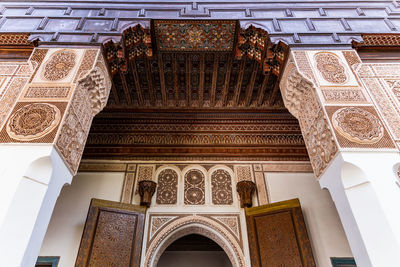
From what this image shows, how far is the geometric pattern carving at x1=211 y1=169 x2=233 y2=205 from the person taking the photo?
3014mm

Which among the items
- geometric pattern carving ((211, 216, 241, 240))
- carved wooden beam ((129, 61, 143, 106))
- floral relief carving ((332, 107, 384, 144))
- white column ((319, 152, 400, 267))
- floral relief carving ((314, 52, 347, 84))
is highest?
carved wooden beam ((129, 61, 143, 106))

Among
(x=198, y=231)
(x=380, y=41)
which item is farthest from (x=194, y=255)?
(x=380, y=41)

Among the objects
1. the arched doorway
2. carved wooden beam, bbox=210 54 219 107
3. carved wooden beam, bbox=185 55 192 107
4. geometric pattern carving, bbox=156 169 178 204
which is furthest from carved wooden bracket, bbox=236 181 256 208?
the arched doorway

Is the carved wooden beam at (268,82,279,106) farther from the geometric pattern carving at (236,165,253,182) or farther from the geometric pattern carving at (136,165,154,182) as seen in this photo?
the geometric pattern carving at (136,165,154,182)

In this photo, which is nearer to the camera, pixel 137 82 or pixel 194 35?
pixel 194 35

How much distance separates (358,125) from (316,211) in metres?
1.41

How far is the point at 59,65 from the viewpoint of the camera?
7.01ft

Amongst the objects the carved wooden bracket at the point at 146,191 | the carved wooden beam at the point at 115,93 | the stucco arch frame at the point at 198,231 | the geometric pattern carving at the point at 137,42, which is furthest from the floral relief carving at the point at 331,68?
the carved wooden beam at the point at 115,93

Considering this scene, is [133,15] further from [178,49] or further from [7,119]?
[7,119]

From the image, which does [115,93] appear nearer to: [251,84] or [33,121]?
[33,121]

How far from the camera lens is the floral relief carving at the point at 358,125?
1769 millimetres

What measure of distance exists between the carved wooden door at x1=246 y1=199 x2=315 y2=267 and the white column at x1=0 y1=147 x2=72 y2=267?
1874 mm

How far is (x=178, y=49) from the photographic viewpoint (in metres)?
2.64

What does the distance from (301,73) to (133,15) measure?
162 centimetres
